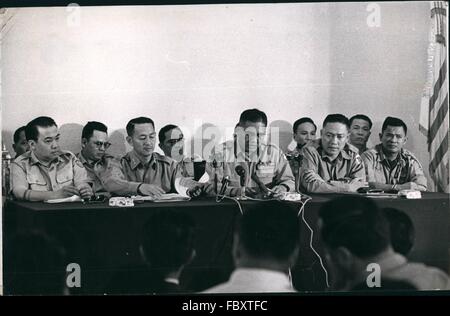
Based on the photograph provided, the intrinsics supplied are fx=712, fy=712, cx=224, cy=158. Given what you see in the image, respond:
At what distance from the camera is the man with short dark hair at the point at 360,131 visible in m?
4.00

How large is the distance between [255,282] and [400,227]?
86cm

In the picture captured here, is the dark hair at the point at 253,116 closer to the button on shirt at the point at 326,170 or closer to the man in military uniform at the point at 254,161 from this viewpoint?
the man in military uniform at the point at 254,161

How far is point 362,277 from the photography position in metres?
3.99

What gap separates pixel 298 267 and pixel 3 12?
2.19 meters

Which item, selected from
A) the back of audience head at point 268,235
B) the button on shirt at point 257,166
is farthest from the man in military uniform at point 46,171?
the back of audience head at point 268,235

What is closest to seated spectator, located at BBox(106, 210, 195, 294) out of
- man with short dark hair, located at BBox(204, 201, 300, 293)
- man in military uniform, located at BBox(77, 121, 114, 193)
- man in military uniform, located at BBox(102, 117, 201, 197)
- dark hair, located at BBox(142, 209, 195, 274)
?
dark hair, located at BBox(142, 209, 195, 274)

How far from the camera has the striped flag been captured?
4.01 metres

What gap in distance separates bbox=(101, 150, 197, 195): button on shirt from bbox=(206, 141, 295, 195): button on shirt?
179mm

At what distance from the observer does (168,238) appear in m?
3.97

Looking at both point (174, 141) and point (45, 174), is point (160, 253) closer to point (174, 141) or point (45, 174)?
point (174, 141)

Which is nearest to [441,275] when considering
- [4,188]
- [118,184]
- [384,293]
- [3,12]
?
[384,293]

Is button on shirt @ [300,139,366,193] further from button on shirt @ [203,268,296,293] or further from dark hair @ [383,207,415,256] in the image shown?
button on shirt @ [203,268,296,293]
